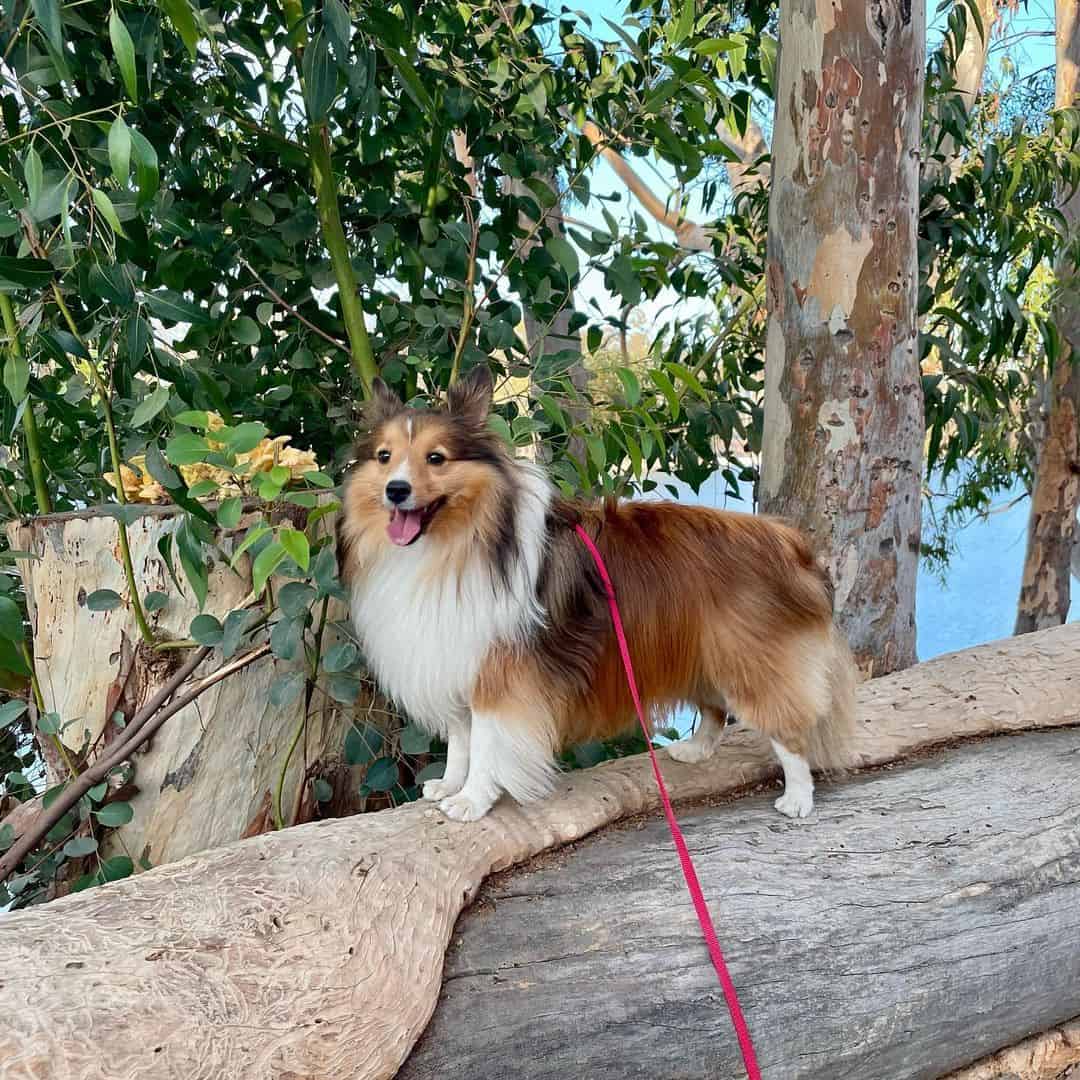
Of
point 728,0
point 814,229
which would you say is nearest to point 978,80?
point 728,0

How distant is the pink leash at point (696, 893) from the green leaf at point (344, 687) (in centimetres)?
64

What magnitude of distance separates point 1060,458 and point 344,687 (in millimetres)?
4261

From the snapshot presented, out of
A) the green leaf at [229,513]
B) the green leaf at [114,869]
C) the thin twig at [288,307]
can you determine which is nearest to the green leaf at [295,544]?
the green leaf at [229,513]

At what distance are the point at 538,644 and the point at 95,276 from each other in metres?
1.10

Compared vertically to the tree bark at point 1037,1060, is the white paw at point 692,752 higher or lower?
higher

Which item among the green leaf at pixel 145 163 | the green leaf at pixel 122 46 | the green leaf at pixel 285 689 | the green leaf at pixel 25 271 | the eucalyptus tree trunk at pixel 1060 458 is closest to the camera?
the green leaf at pixel 122 46

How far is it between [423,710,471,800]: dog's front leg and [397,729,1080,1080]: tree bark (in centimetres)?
25

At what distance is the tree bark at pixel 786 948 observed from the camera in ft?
5.83

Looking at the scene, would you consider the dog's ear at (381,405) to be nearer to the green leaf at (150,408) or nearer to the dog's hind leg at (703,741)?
the green leaf at (150,408)

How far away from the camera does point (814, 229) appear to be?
2938 mm

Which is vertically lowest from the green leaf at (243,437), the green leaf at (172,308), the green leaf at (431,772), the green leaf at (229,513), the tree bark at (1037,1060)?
the tree bark at (1037,1060)

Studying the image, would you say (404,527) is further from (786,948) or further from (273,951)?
(786,948)

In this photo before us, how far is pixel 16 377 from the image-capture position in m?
2.04

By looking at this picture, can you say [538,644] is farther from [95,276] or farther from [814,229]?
[814,229]
